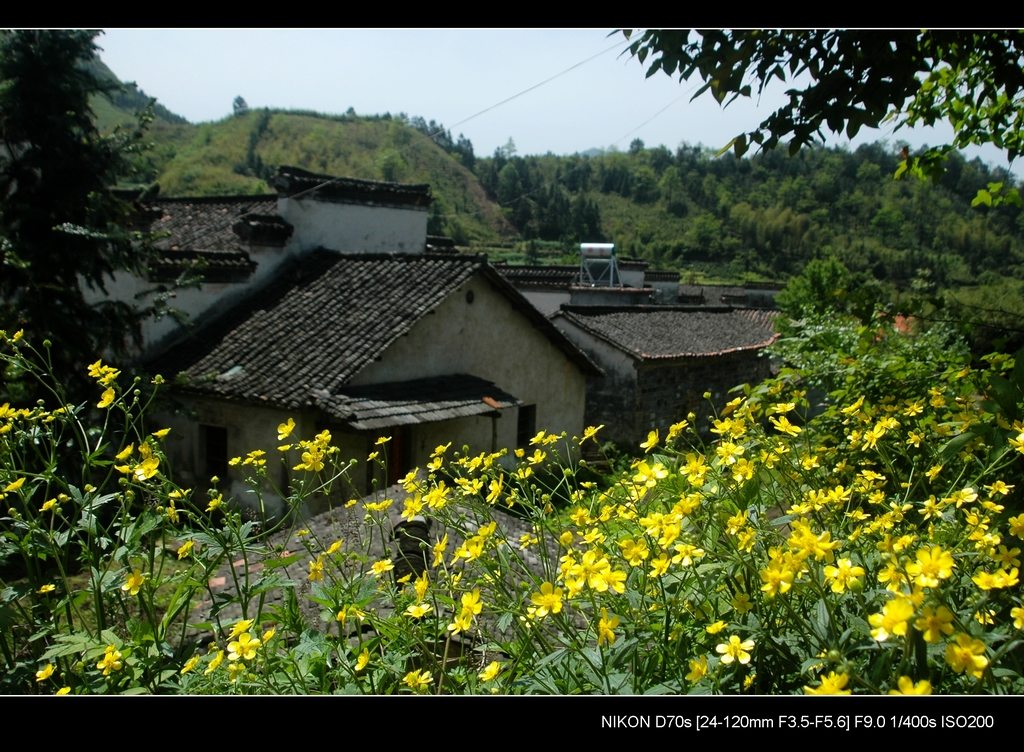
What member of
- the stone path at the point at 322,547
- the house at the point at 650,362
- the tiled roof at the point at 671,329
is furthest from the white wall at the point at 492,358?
the stone path at the point at 322,547

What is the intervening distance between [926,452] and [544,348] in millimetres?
10227

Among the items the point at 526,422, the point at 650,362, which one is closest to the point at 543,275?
the point at 650,362

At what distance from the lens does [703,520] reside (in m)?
1.83

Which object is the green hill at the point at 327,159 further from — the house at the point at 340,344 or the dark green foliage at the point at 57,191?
the house at the point at 340,344

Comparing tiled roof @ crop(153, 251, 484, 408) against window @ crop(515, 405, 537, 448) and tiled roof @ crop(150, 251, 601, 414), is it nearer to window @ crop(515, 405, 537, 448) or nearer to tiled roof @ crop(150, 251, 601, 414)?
tiled roof @ crop(150, 251, 601, 414)

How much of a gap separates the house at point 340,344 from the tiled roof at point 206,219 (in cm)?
5

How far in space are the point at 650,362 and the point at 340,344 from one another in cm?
693

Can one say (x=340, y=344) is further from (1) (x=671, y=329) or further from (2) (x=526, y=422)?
(1) (x=671, y=329)

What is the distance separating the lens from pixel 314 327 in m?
10.4

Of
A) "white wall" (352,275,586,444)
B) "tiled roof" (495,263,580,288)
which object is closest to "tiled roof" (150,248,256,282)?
"white wall" (352,275,586,444)

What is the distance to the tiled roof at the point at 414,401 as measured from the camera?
8.45m

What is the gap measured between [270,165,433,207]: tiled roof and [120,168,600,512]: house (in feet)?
0.11
